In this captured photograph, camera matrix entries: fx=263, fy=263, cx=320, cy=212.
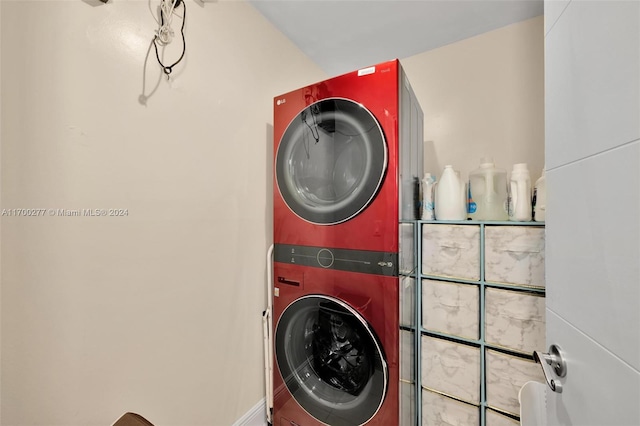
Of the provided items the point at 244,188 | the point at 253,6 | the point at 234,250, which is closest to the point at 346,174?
the point at 244,188

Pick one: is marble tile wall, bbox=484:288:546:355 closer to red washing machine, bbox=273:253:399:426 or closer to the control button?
red washing machine, bbox=273:253:399:426

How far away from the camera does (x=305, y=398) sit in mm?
1361

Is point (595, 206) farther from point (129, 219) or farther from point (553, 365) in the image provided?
point (129, 219)

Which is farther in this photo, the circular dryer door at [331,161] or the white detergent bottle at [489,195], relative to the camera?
the white detergent bottle at [489,195]

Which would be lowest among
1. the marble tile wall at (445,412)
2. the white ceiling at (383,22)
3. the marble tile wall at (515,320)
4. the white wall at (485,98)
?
the marble tile wall at (445,412)

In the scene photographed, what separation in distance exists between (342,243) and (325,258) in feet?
0.40

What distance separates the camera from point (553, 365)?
66 centimetres

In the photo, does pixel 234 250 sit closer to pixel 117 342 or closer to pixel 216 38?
pixel 117 342

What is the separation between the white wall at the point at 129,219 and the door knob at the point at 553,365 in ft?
4.26

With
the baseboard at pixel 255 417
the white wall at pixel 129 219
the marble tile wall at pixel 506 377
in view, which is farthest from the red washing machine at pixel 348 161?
the baseboard at pixel 255 417

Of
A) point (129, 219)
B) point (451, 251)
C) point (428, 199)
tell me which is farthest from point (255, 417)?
point (428, 199)

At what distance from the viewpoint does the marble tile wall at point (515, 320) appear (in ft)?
3.79

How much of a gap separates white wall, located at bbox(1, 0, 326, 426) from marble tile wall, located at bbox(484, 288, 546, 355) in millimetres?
1228

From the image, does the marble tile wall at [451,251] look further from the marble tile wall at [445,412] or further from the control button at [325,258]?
the marble tile wall at [445,412]
